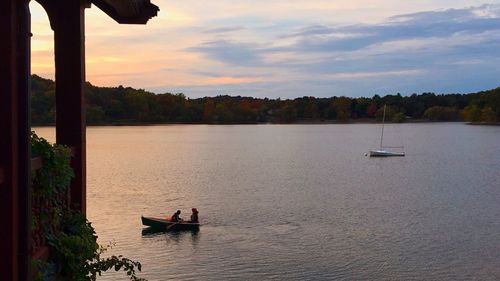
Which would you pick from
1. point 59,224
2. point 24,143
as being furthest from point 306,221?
point 24,143

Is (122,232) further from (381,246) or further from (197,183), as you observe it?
(197,183)

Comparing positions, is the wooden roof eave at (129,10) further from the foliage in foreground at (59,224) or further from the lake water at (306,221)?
the lake water at (306,221)

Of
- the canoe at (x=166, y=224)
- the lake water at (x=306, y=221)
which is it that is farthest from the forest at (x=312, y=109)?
the canoe at (x=166, y=224)

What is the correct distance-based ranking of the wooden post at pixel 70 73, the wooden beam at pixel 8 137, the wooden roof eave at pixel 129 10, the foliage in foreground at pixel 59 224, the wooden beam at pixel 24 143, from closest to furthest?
the wooden beam at pixel 8 137
the wooden beam at pixel 24 143
the foliage in foreground at pixel 59 224
the wooden roof eave at pixel 129 10
the wooden post at pixel 70 73

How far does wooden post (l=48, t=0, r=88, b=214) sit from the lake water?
14716mm

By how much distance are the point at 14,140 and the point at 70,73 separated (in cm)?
226

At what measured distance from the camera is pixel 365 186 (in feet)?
157

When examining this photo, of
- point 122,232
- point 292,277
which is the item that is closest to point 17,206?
point 292,277

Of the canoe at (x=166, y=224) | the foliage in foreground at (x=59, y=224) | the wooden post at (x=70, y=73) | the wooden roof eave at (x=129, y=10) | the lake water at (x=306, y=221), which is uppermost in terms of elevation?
the wooden roof eave at (x=129, y=10)

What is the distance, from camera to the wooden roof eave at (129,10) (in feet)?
18.5

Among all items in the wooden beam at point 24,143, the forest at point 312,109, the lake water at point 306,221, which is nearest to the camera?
the wooden beam at point 24,143

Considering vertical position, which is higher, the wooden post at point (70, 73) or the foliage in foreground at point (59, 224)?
the wooden post at point (70, 73)

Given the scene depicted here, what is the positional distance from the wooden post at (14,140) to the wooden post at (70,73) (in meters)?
1.97

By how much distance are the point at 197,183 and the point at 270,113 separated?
149437 mm
